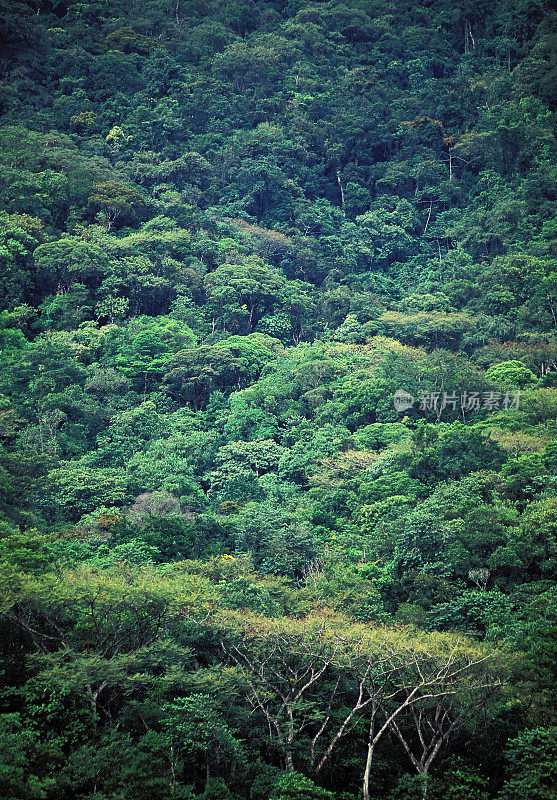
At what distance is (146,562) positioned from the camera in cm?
1930

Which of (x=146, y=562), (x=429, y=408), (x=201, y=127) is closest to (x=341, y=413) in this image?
(x=429, y=408)

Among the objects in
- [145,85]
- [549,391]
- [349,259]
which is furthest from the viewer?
[145,85]

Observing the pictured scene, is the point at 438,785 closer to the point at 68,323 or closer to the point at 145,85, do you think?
the point at 68,323

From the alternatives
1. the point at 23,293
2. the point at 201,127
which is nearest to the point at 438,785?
the point at 23,293

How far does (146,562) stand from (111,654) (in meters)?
4.11

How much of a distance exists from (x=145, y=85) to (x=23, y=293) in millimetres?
23997

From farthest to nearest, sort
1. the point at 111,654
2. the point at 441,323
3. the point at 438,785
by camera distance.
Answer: the point at 441,323, the point at 111,654, the point at 438,785

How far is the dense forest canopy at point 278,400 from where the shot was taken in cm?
1414

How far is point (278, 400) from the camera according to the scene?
1197 inches

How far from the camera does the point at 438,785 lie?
13.0 metres

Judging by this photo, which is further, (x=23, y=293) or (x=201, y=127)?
(x=201, y=127)

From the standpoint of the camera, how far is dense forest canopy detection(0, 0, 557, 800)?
557 inches

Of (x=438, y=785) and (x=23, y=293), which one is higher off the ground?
(x=23, y=293)

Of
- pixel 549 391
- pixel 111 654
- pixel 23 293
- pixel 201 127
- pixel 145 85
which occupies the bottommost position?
pixel 111 654
